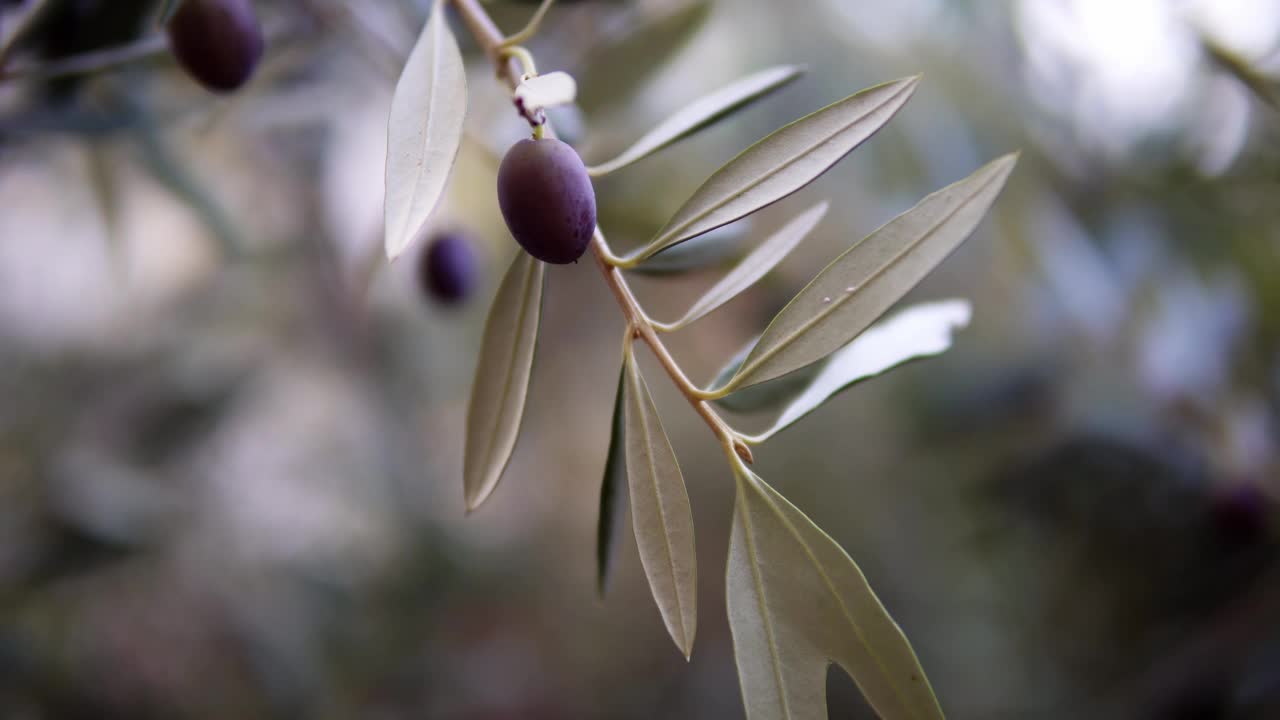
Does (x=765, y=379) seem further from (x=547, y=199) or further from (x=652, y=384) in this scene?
(x=652, y=384)

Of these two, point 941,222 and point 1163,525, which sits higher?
point 941,222

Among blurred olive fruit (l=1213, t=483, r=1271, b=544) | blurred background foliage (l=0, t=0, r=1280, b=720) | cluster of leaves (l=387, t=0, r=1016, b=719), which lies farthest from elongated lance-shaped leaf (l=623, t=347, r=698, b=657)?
blurred olive fruit (l=1213, t=483, r=1271, b=544)

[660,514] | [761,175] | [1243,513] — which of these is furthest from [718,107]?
[1243,513]

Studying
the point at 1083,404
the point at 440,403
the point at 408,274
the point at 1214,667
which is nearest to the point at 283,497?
the point at 440,403

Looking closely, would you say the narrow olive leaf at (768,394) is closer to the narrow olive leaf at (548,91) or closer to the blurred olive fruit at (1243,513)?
the narrow olive leaf at (548,91)

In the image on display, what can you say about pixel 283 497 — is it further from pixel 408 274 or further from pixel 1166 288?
pixel 1166 288

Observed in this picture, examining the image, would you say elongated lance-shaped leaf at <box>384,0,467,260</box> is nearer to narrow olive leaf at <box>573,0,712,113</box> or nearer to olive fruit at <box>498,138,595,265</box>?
olive fruit at <box>498,138,595,265</box>
